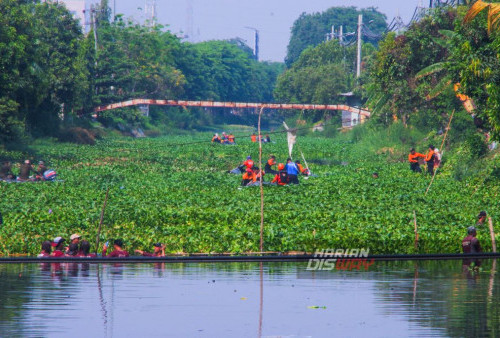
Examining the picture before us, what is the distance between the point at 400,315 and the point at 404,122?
131ft

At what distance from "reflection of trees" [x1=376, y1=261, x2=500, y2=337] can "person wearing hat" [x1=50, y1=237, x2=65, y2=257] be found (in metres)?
7.27

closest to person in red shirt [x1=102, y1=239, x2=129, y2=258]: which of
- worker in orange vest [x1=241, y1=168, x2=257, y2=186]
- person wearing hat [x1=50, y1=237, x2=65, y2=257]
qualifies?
person wearing hat [x1=50, y1=237, x2=65, y2=257]

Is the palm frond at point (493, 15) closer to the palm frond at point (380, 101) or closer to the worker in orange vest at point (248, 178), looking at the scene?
the worker in orange vest at point (248, 178)

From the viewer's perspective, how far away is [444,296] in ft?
50.1

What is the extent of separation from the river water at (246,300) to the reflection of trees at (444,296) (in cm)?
2

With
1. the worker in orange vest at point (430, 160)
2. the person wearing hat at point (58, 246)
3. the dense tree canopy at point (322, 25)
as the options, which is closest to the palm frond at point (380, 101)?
the worker in orange vest at point (430, 160)

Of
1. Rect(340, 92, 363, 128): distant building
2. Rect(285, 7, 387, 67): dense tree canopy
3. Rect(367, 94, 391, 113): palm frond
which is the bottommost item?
Rect(367, 94, 391, 113): palm frond

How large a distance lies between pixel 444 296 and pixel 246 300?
3.64 meters

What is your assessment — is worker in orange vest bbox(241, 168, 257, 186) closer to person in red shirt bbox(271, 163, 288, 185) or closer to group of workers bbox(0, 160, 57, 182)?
person in red shirt bbox(271, 163, 288, 185)

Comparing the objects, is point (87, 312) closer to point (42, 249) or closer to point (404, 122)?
point (42, 249)

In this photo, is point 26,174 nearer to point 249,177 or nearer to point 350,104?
point 249,177

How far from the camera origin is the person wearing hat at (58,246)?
19.0m

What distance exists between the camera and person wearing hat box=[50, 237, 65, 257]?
1895 centimetres

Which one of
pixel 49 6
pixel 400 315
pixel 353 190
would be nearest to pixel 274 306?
pixel 400 315
